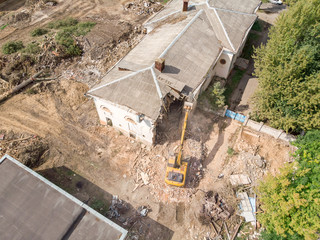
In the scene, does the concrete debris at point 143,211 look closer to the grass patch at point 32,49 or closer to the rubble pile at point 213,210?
the rubble pile at point 213,210

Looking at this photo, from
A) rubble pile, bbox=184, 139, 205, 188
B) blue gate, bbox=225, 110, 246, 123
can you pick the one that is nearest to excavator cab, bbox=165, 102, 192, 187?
rubble pile, bbox=184, 139, 205, 188

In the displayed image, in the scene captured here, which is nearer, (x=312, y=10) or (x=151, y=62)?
(x=312, y=10)

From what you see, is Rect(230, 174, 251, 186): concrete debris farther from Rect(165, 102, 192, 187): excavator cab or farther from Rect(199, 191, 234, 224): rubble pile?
Rect(165, 102, 192, 187): excavator cab

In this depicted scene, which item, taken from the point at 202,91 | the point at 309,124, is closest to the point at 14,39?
the point at 202,91

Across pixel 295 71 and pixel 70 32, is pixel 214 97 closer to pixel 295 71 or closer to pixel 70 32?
pixel 295 71

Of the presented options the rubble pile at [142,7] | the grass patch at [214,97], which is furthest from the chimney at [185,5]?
the rubble pile at [142,7]

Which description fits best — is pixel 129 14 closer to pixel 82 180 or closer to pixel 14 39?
pixel 14 39
